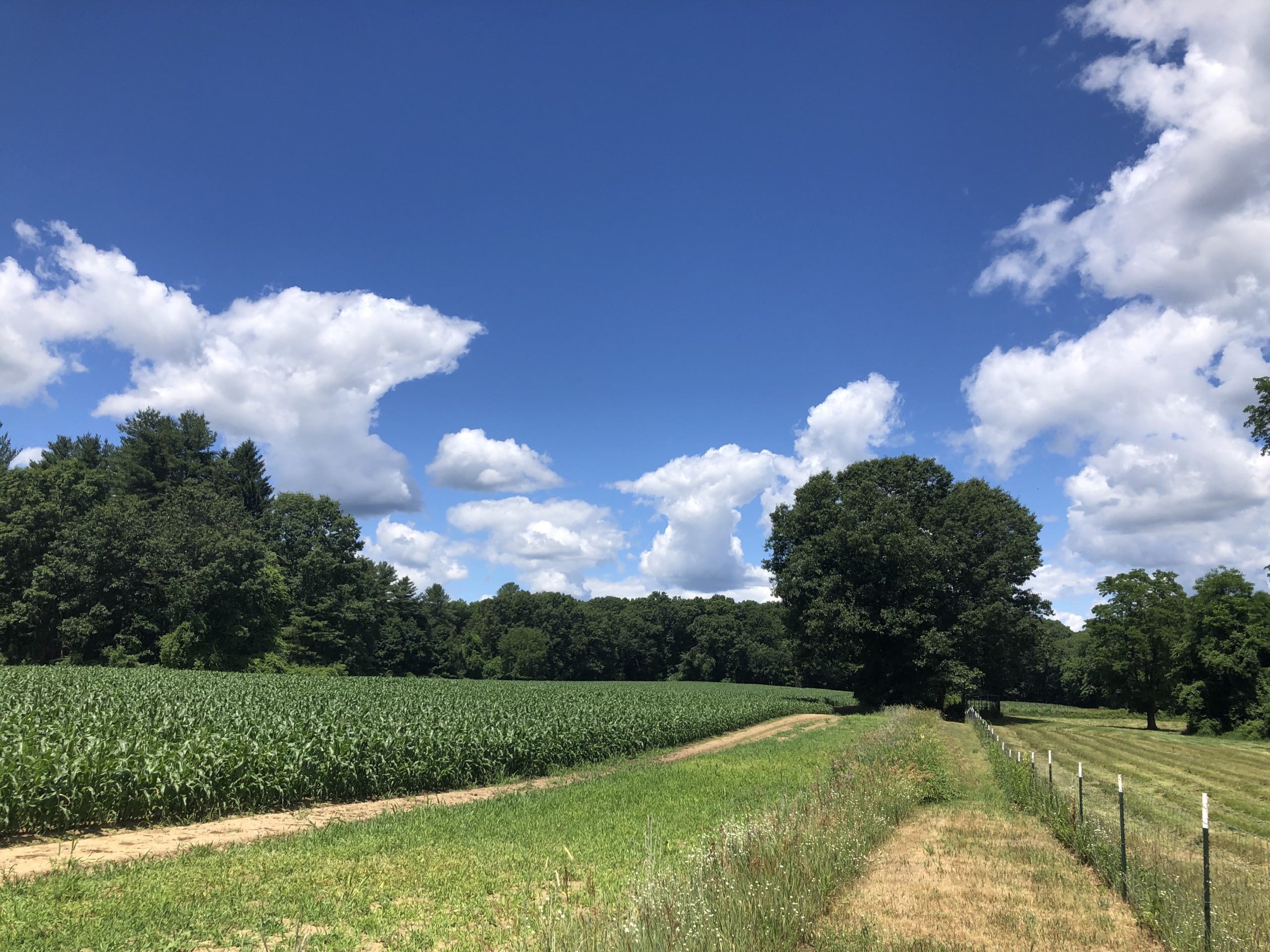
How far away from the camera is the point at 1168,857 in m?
7.96

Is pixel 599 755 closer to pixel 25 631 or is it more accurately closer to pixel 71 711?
pixel 71 711

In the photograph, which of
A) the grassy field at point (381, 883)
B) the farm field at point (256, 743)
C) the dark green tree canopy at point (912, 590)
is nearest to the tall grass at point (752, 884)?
the grassy field at point (381, 883)

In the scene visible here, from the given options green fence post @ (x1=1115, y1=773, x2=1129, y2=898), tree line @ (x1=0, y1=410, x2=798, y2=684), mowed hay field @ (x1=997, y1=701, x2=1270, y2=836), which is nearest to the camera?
green fence post @ (x1=1115, y1=773, x2=1129, y2=898)

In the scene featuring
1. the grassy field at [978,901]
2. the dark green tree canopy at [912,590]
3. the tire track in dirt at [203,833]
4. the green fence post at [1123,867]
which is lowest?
the tire track in dirt at [203,833]

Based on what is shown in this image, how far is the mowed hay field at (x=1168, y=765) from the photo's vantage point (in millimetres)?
14836

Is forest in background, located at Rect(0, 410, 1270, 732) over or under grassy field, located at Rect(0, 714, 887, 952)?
over

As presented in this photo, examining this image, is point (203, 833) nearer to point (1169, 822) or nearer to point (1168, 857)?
point (1168, 857)

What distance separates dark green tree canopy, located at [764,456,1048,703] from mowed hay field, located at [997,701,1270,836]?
541cm

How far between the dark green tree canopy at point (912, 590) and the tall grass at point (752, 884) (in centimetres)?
3206

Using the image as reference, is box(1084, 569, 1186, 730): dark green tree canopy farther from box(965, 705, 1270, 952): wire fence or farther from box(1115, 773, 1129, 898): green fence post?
box(1115, 773, 1129, 898): green fence post

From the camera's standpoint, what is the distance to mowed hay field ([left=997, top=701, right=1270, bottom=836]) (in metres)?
14.8

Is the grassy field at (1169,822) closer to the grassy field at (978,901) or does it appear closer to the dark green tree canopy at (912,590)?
the grassy field at (978,901)

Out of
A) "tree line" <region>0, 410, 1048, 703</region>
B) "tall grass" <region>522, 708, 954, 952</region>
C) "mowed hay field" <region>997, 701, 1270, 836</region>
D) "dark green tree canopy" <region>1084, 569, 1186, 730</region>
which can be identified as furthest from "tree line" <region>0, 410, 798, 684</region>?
"tall grass" <region>522, 708, 954, 952</region>

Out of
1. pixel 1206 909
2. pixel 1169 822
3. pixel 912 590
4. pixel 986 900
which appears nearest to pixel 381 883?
pixel 986 900
